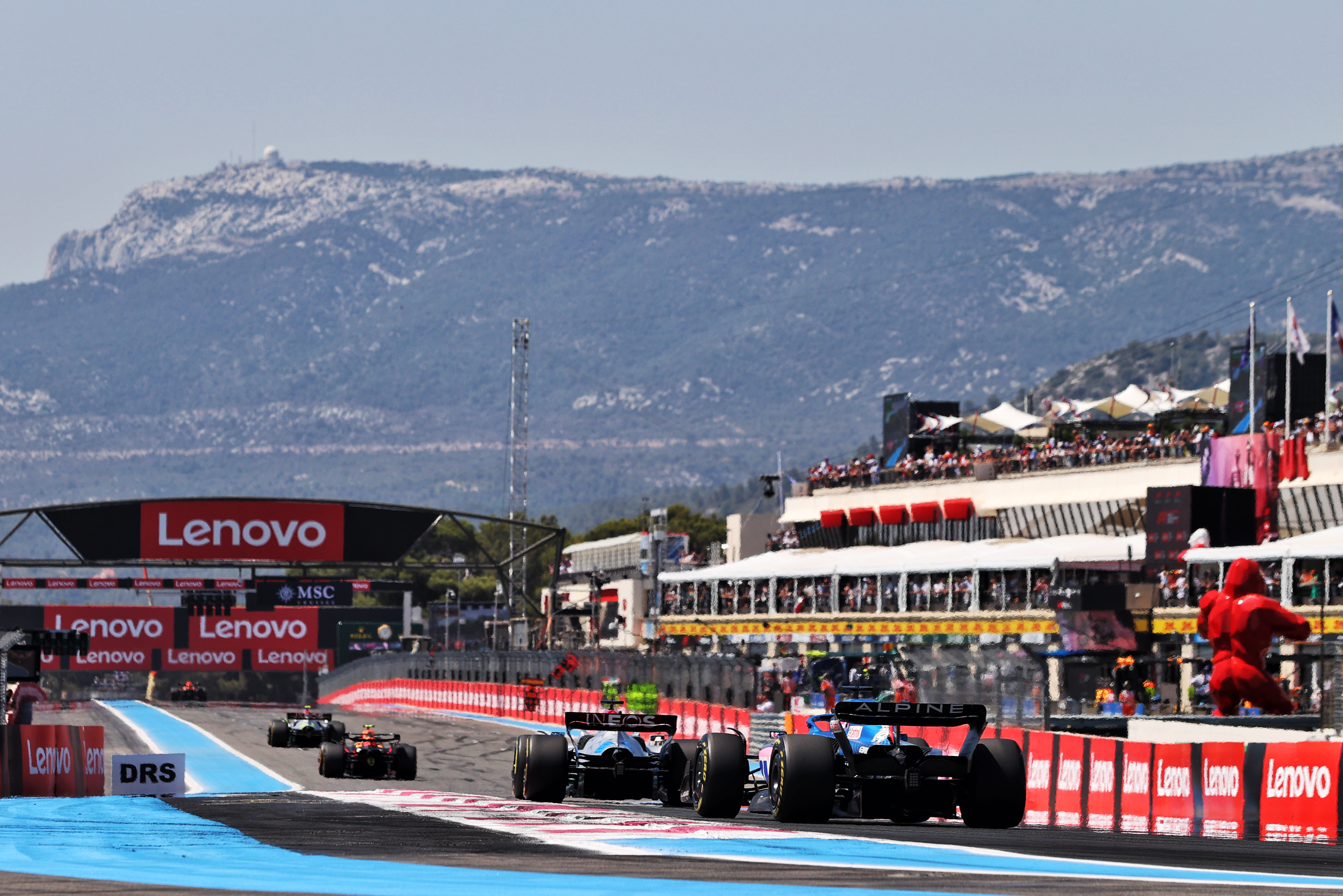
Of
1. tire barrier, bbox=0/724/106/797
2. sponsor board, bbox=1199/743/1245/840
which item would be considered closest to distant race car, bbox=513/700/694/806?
sponsor board, bbox=1199/743/1245/840

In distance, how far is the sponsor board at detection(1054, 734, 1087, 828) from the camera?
22016 millimetres

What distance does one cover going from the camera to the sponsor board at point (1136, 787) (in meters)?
20.4

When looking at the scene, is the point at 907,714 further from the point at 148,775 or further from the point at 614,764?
the point at 148,775

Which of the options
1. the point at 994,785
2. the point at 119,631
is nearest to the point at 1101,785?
the point at 994,785

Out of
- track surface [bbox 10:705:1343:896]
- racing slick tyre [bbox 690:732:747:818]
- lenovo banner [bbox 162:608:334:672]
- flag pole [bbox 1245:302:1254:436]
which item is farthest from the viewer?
lenovo banner [bbox 162:608:334:672]

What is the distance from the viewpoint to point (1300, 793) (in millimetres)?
18219

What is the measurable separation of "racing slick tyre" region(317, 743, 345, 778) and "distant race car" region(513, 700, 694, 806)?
48.6ft

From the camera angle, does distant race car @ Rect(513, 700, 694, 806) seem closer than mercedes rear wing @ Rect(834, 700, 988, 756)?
No

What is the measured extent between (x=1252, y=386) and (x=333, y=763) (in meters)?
39.9

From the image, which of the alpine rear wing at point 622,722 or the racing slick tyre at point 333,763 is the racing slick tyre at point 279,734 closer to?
the racing slick tyre at point 333,763

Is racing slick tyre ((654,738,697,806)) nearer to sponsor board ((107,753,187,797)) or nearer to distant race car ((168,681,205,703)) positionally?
sponsor board ((107,753,187,797))

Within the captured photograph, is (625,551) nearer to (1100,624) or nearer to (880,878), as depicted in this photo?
(1100,624)

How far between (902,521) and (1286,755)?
63.9m

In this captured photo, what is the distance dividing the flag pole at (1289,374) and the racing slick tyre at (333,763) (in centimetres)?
3184
